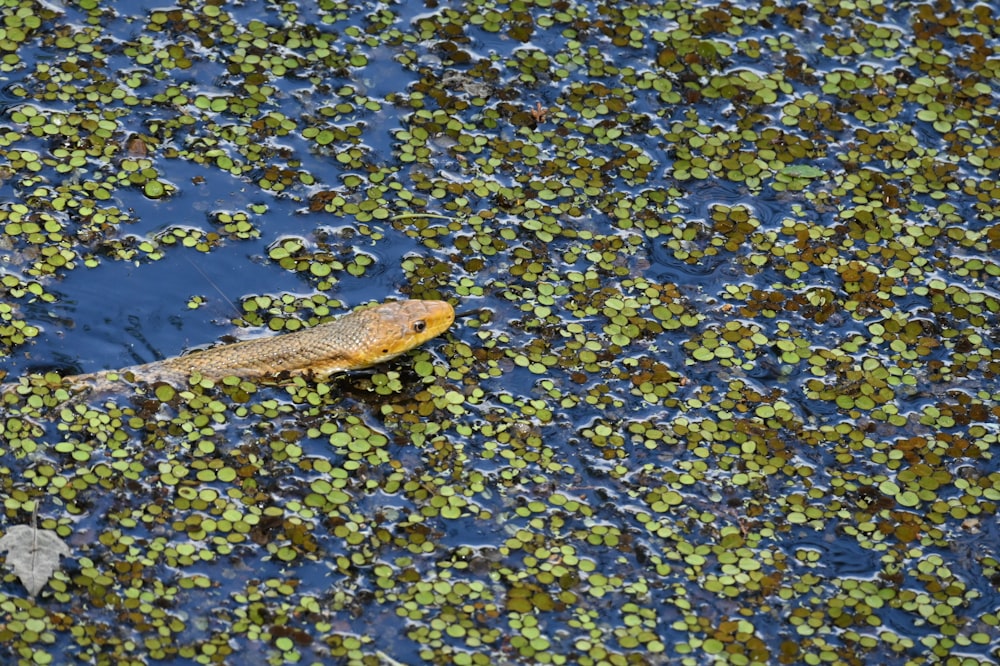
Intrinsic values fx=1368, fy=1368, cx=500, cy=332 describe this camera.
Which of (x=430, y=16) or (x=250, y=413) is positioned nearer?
(x=250, y=413)

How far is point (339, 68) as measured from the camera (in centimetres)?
966

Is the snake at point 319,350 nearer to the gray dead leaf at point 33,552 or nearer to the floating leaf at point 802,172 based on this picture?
the gray dead leaf at point 33,552

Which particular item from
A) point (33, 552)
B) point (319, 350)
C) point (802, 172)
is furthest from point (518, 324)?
point (33, 552)

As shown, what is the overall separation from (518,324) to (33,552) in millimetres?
3071

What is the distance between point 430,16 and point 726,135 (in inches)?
93.2

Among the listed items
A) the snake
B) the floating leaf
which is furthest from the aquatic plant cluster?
the snake

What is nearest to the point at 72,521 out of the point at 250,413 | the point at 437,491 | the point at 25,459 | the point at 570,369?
the point at 25,459

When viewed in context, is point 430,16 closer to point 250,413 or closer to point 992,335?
point 250,413

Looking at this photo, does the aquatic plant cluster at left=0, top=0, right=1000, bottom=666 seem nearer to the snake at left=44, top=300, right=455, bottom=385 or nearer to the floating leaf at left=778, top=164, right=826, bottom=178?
the floating leaf at left=778, top=164, right=826, bottom=178

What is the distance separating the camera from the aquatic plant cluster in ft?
22.6

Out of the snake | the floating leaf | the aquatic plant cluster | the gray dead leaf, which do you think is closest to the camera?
the gray dead leaf

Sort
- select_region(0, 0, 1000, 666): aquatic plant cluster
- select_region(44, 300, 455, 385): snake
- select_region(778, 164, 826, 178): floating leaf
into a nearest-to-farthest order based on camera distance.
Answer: select_region(0, 0, 1000, 666): aquatic plant cluster < select_region(44, 300, 455, 385): snake < select_region(778, 164, 826, 178): floating leaf

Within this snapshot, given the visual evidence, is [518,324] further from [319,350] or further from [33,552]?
[33,552]

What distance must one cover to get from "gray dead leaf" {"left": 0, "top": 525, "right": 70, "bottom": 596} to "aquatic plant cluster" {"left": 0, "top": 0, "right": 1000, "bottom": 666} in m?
0.06
